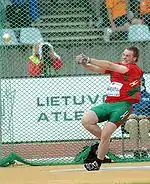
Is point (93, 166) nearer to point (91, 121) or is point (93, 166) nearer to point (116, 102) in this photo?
point (91, 121)

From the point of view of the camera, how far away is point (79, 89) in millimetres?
11984

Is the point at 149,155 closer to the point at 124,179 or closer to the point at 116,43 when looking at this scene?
the point at 116,43

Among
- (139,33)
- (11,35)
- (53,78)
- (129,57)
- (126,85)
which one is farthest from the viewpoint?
(139,33)

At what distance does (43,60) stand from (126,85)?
3.44 metres

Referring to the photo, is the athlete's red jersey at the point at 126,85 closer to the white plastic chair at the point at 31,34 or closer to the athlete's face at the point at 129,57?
the athlete's face at the point at 129,57

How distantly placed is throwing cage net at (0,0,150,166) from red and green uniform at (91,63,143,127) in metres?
2.37

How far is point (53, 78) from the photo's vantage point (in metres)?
11.9

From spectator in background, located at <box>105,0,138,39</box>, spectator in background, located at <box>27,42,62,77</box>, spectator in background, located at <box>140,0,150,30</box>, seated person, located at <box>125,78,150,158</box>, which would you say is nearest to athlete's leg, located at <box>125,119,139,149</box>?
seated person, located at <box>125,78,150,158</box>

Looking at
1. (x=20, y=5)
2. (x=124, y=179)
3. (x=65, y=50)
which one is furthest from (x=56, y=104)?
(x=124, y=179)

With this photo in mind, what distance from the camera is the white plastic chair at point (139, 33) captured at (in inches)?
489

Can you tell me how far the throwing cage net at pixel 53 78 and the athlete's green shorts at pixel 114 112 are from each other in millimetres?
2350

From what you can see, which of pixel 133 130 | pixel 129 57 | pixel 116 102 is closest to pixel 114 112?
pixel 116 102

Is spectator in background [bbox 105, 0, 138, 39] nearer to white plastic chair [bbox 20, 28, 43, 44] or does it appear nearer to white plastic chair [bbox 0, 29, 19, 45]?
white plastic chair [bbox 20, 28, 43, 44]

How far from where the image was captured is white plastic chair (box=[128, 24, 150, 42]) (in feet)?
40.8
